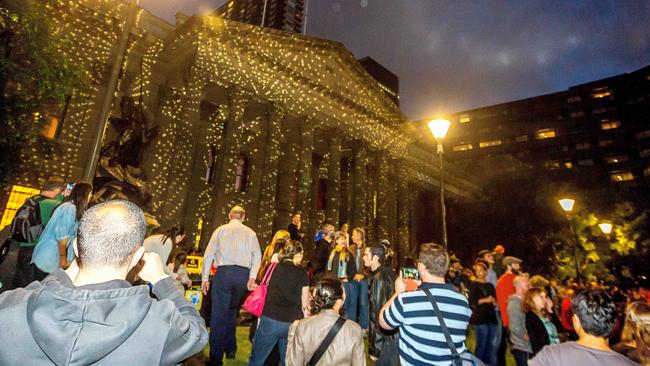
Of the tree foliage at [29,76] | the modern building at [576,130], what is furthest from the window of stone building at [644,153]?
the tree foliage at [29,76]

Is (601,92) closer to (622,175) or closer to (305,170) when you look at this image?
(622,175)

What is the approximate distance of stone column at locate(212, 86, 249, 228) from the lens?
53.7 ft

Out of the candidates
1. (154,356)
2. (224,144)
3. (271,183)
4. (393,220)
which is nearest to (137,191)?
(224,144)

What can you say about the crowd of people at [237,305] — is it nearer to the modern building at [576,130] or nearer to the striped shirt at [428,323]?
the striped shirt at [428,323]

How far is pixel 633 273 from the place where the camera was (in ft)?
82.6

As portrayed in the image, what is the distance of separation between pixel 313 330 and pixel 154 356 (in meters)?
1.73

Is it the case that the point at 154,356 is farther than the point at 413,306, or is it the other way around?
the point at 413,306

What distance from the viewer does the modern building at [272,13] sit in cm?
6400

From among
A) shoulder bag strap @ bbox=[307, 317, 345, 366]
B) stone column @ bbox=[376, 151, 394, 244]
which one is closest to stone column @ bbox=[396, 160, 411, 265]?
stone column @ bbox=[376, 151, 394, 244]

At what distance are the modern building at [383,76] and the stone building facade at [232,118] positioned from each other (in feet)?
140

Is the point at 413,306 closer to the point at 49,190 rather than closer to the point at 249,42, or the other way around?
the point at 49,190

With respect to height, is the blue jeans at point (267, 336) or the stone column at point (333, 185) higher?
the stone column at point (333, 185)

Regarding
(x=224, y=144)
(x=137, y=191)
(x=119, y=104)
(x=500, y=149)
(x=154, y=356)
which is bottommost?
(x=154, y=356)

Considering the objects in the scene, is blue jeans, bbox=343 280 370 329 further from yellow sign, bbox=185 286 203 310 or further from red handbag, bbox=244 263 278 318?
yellow sign, bbox=185 286 203 310
